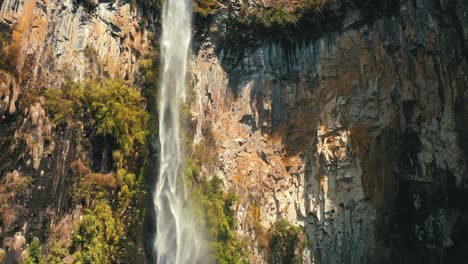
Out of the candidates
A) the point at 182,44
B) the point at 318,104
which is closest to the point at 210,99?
the point at 182,44

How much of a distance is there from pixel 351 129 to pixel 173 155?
6.29 m

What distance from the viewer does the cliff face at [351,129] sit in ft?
48.6

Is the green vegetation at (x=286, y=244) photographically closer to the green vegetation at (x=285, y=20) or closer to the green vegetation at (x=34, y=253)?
the green vegetation at (x=285, y=20)

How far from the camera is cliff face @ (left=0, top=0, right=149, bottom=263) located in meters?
11.9

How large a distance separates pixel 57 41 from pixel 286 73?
834 centimetres

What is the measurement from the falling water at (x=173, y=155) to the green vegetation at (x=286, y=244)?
103 inches

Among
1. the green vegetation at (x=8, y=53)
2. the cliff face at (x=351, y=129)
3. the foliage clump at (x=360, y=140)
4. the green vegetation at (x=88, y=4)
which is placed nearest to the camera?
the green vegetation at (x=8, y=53)

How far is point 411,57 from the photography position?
1588 centimetres

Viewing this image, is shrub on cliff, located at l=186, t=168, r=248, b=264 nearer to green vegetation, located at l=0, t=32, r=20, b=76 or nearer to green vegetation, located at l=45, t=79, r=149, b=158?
green vegetation, located at l=45, t=79, r=149, b=158

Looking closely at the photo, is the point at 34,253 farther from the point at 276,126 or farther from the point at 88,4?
the point at 276,126

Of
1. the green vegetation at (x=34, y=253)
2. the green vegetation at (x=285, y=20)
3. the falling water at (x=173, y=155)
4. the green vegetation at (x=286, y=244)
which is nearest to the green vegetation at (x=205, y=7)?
the falling water at (x=173, y=155)

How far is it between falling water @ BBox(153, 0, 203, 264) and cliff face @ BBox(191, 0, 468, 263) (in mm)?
758

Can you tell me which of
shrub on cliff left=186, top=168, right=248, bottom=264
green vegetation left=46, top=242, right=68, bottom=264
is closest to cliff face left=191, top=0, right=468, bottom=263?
shrub on cliff left=186, top=168, right=248, bottom=264

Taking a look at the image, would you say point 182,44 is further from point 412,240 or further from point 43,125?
point 412,240
